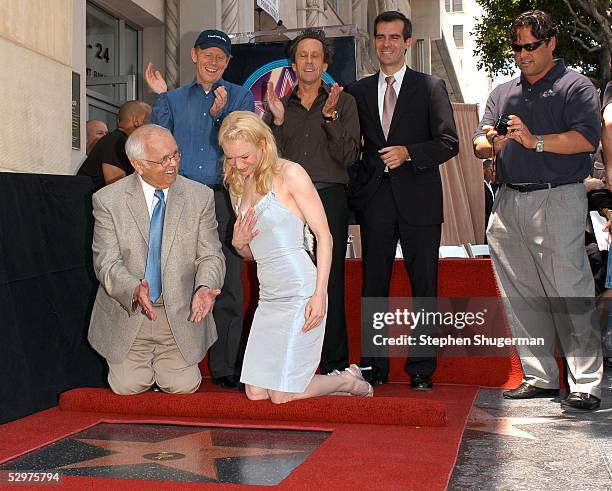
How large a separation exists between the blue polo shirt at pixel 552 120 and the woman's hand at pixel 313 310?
137 cm

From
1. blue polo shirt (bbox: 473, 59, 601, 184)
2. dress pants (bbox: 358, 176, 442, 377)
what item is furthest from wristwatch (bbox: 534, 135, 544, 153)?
dress pants (bbox: 358, 176, 442, 377)

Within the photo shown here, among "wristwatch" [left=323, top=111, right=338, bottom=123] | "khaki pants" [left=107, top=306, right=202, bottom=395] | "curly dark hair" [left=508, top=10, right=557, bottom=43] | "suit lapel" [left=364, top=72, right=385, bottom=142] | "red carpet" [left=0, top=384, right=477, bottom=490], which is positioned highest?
"curly dark hair" [left=508, top=10, right=557, bottom=43]

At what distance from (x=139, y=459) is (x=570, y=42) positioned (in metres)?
21.7

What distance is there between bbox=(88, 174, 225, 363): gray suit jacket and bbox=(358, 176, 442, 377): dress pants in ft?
3.15

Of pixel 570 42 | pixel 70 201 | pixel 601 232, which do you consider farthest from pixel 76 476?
pixel 570 42

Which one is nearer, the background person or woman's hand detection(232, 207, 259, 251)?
woman's hand detection(232, 207, 259, 251)

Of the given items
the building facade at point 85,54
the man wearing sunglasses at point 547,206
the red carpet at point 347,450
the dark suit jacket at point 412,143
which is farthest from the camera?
the building facade at point 85,54

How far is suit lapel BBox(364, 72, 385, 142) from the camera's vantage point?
5.52 metres

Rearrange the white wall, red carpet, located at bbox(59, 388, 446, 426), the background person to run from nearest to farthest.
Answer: red carpet, located at bbox(59, 388, 446, 426)
the white wall
the background person

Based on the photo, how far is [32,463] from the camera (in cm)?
381

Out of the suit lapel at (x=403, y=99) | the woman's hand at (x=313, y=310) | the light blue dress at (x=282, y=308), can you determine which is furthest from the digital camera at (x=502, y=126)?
the woman's hand at (x=313, y=310)

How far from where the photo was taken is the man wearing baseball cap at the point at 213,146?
5492 millimetres

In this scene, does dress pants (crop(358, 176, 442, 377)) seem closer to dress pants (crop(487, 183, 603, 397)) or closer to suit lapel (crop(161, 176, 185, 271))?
dress pants (crop(487, 183, 603, 397))

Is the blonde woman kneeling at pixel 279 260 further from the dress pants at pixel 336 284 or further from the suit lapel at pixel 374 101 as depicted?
the suit lapel at pixel 374 101
